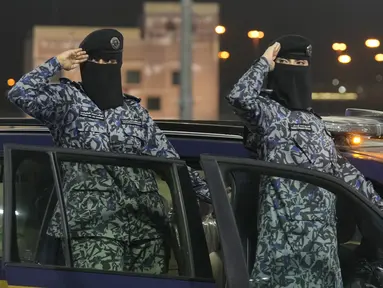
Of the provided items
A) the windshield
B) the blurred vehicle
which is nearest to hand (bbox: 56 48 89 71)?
the blurred vehicle

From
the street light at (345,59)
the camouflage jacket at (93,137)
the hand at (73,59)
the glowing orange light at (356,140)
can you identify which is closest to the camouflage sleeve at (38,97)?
the camouflage jacket at (93,137)

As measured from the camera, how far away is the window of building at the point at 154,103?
8188mm

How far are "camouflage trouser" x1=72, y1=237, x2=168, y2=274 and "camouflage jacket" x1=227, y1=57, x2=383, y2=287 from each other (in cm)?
34

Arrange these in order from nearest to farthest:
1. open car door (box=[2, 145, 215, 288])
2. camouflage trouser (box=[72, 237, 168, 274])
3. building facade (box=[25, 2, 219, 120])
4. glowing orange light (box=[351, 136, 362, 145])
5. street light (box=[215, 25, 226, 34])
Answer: open car door (box=[2, 145, 215, 288]), camouflage trouser (box=[72, 237, 168, 274]), glowing orange light (box=[351, 136, 362, 145]), building facade (box=[25, 2, 219, 120]), street light (box=[215, 25, 226, 34])

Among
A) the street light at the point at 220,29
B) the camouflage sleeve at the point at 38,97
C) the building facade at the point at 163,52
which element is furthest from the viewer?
the street light at the point at 220,29

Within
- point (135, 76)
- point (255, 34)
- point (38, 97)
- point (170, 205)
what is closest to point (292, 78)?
point (170, 205)

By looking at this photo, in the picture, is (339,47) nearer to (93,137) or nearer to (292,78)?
(292,78)

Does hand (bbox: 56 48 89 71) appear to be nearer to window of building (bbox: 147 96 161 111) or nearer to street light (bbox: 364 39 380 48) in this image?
window of building (bbox: 147 96 161 111)

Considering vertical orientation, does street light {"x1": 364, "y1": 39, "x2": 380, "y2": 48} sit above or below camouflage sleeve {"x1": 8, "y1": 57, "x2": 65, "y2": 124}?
above

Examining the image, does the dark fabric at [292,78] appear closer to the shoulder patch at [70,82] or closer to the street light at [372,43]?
the shoulder patch at [70,82]

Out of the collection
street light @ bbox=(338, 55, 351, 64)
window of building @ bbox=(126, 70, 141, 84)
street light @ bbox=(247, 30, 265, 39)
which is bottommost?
window of building @ bbox=(126, 70, 141, 84)

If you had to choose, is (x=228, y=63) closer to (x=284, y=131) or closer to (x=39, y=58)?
(x=39, y=58)

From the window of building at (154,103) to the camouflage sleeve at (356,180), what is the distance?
5.74 m

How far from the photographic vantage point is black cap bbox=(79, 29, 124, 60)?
101 inches
